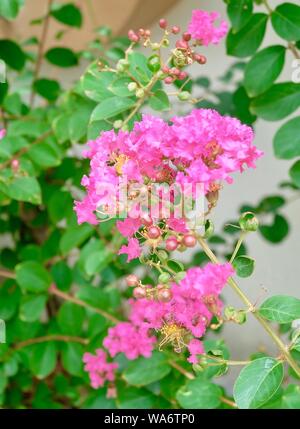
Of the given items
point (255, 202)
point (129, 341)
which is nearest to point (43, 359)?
point (129, 341)

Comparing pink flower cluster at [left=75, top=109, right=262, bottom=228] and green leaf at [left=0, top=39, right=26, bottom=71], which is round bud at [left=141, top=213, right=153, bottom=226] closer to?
pink flower cluster at [left=75, top=109, right=262, bottom=228]

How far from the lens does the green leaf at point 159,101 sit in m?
0.91

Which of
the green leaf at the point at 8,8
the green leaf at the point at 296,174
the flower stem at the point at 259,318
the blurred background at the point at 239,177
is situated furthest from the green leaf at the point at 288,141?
the blurred background at the point at 239,177

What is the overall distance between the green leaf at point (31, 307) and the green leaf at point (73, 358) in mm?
96

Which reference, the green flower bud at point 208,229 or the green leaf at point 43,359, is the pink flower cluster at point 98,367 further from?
the green flower bud at point 208,229

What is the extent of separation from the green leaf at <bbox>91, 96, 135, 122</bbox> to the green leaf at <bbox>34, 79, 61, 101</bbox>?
633mm

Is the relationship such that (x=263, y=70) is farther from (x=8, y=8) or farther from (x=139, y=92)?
(x=8, y=8)

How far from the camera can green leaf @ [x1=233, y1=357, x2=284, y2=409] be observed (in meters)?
0.70

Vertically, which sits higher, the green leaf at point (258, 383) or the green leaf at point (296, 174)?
the green leaf at point (296, 174)

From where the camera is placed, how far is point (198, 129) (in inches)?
25.3

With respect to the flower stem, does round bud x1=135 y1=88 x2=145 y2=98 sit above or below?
above

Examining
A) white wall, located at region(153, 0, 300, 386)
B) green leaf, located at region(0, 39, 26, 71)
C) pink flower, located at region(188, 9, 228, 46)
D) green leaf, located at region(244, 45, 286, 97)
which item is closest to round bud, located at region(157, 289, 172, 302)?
pink flower, located at region(188, 9, 228, 46)
